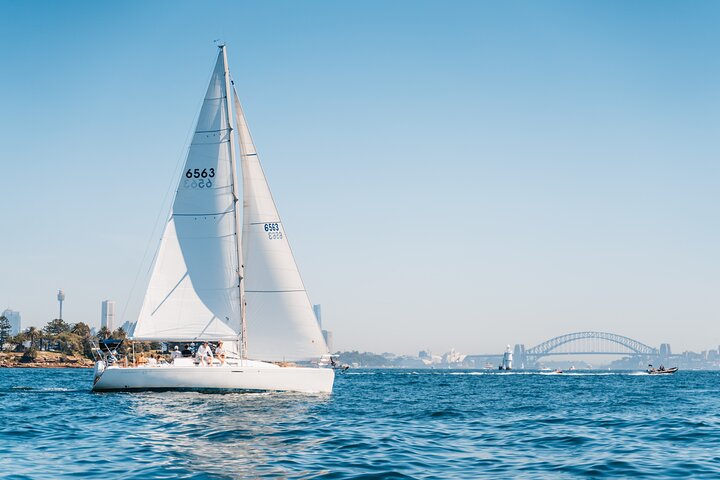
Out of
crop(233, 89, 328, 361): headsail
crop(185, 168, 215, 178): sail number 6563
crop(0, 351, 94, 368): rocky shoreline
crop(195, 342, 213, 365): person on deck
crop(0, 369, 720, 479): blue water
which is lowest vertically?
crop(0, 351, 94, 368): rocky shoreline

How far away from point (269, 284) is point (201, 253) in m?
4.09

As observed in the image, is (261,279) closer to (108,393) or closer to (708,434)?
(108,393)

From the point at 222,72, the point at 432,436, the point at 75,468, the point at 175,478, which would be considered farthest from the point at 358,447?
the point at 222,72

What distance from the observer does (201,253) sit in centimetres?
3931

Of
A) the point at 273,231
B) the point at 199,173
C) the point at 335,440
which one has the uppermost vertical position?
the point at 199,173

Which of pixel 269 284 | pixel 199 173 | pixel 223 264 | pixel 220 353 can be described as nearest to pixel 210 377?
pixel 220 353

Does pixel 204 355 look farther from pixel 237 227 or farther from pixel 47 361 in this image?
pixel 47 361

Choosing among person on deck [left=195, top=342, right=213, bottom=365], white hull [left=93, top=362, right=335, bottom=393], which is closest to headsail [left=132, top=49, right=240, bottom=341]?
person on deck [left=195, top=342, right=213, bottom=365]

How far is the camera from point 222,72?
40.2 m

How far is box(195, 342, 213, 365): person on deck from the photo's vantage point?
37.0 meters

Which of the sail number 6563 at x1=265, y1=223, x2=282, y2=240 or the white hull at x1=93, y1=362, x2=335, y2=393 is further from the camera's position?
the sail number 6563 at x1=265, y1=223, x2=282, y2=240

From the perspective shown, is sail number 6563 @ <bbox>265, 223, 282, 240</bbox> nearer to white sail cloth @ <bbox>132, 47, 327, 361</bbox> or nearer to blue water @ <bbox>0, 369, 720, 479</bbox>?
white sail cloth @ <bbox>132, 47, 327, 361</bbox>

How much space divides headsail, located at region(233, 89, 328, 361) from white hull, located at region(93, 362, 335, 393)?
217 cm

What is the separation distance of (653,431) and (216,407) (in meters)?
15.7
